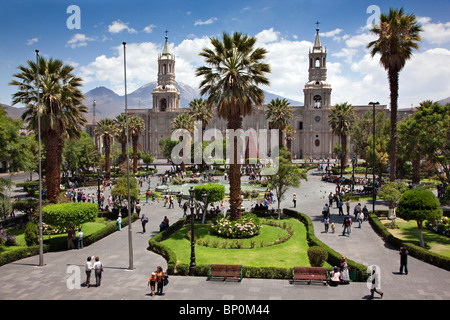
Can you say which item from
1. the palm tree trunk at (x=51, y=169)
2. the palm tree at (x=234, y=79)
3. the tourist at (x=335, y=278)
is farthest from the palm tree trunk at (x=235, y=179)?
the palm tree trunk at (x=51, y=169)

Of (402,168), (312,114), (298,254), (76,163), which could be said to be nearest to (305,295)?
(298,254)

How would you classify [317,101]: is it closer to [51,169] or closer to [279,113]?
[279,113]

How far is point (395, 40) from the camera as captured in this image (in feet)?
80.3

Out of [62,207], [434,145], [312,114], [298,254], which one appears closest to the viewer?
[298,254]

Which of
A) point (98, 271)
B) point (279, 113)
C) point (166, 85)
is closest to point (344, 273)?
point (98, 271)

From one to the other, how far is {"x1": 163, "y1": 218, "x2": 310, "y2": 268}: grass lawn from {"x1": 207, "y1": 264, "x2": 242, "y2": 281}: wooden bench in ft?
5.81

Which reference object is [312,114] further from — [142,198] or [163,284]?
[163,284]

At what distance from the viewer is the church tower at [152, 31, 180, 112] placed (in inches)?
3415

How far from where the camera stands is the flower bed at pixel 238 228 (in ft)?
63.1

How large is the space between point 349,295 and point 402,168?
104 feet

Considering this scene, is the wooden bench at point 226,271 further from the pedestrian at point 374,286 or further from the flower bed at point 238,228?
the flower bed at point 238,228

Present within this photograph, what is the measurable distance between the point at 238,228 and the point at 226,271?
5.54 metres

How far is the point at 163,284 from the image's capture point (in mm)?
12922

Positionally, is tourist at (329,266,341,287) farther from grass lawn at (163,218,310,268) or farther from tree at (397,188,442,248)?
tree at (397,188,442,248)
